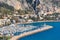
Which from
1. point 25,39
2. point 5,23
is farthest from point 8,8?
point 25,39

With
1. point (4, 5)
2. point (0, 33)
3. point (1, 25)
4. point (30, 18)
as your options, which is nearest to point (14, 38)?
point (0, 33)

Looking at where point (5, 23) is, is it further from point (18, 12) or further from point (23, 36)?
point (18, 12)

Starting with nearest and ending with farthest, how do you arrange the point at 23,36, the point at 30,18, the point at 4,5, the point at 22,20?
the point at 23,36 < the point at 22,20 < the point at 30,18 < the point at 4,5

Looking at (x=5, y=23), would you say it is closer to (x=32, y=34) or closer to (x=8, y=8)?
(x=32, y=34)

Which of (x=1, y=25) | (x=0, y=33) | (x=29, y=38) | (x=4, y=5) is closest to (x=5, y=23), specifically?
(x=1, y=25)

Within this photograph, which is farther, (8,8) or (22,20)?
(8,8)

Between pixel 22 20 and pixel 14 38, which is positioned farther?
pixel 22 20

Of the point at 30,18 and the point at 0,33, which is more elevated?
the point at 0,33

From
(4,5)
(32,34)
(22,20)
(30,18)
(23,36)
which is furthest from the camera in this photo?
(4,5)

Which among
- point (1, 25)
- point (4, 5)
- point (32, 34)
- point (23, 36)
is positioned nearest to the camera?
point (23, 36)
